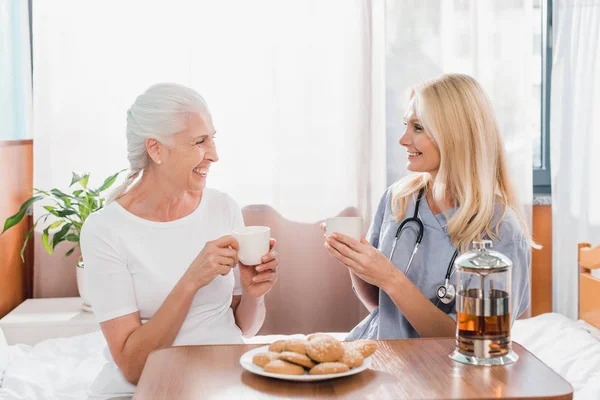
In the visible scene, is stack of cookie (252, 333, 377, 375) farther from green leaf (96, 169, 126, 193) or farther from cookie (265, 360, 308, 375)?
green leaf (96, 169, 126, 193)

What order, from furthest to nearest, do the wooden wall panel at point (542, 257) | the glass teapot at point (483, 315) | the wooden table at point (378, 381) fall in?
the wooden wall panel at point (542, 257)
the glass teapot at point (483, 315)
the wooden table at point (378, 381)

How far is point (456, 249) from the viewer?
203 centimetres

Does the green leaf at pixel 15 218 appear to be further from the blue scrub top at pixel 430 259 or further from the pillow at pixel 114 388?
the blue scrub top at pixel 430 259

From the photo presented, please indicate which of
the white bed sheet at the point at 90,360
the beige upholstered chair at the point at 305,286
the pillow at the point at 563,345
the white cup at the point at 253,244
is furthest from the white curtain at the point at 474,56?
the white cup at the point at 253,244

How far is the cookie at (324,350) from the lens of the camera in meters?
1.40

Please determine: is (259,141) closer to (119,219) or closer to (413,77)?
(413,77)

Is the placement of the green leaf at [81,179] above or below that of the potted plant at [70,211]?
above

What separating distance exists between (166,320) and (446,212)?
81 centimetres

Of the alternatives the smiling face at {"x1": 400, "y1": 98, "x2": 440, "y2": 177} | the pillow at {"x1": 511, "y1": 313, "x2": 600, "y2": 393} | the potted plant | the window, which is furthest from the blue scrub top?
the window

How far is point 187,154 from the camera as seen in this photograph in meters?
2.00

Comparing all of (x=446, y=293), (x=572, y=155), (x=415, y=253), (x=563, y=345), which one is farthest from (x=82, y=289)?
(x=572, y=155)

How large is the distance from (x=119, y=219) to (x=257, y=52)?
1722mm

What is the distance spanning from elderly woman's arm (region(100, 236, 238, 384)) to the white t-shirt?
46mm

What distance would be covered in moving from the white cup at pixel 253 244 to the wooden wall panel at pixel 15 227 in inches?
72.4
